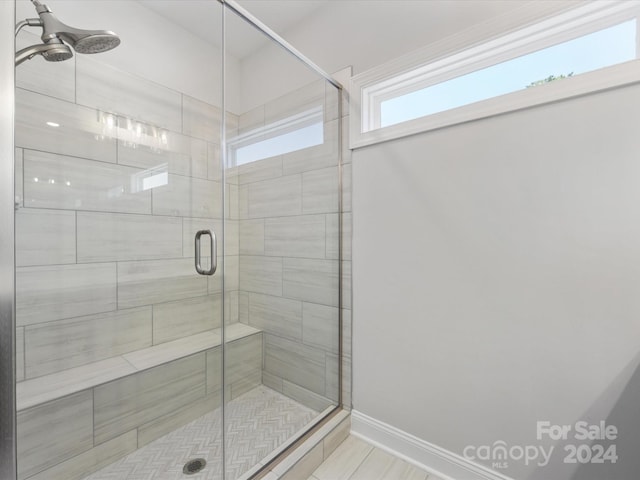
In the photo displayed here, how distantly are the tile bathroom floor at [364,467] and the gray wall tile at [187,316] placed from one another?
954 mm

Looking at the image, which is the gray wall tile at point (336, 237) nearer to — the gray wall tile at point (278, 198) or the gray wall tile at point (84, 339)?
the gray wall tile at point (278, 198)

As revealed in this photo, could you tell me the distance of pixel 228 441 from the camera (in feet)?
4.81

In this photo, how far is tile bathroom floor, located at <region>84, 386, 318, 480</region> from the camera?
4.44 ft

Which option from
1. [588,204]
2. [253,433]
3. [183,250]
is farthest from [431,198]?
[253,433]

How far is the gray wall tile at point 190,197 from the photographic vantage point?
1.67 meters

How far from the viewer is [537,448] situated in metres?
1.18

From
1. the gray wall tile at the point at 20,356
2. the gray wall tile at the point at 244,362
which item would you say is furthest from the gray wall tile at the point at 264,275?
the gray wall tile at the point at 20,356

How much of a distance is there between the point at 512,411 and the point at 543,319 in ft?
1.40

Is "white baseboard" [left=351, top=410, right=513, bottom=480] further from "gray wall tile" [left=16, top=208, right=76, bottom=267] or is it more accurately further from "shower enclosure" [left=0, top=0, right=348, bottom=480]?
"gray wall tile" [left=16, top=208, right=76, bottom=267]

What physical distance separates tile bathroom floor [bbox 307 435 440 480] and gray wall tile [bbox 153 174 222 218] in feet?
4.79

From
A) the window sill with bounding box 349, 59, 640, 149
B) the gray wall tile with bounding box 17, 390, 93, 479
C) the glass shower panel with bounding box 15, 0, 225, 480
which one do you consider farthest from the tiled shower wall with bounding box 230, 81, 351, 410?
the gray wall tile with bounding box 17, 390, 93, 479

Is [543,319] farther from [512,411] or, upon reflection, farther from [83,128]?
[83,128]

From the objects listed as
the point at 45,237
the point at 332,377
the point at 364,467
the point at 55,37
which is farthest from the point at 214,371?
the point at 55,37

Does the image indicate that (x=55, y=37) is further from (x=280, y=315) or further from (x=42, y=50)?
(x=280, y=315)
